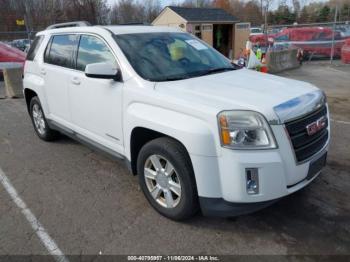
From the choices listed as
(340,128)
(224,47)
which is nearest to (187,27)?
(224,47)

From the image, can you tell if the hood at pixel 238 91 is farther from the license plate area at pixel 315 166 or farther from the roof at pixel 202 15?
the roof at pixel 202 15

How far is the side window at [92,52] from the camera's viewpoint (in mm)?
3898

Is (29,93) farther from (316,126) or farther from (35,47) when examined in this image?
(316,126)

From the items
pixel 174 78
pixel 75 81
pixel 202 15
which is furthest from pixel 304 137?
pixel 202 15

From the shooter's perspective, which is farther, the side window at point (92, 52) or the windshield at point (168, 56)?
the side window at point (92, 52)

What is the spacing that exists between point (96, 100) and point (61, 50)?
1.39 metres

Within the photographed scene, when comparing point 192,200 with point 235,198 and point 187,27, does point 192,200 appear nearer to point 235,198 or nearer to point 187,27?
point 235,198

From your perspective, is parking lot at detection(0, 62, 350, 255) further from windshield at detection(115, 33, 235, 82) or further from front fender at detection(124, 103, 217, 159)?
windshield at detection(115, 33, 235, 82)

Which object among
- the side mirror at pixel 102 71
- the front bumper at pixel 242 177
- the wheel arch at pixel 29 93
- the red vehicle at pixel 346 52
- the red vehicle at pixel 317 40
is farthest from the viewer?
the red vehicle at pixel 317 40

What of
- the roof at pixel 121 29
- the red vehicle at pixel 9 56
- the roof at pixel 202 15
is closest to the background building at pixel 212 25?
the roof at pixel 202 15

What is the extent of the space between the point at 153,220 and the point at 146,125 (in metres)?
0.99

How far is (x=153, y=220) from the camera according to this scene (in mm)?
3445

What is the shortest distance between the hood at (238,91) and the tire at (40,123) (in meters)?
3.10

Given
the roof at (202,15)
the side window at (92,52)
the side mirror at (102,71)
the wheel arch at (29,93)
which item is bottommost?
the wheel arch at (29,93)
